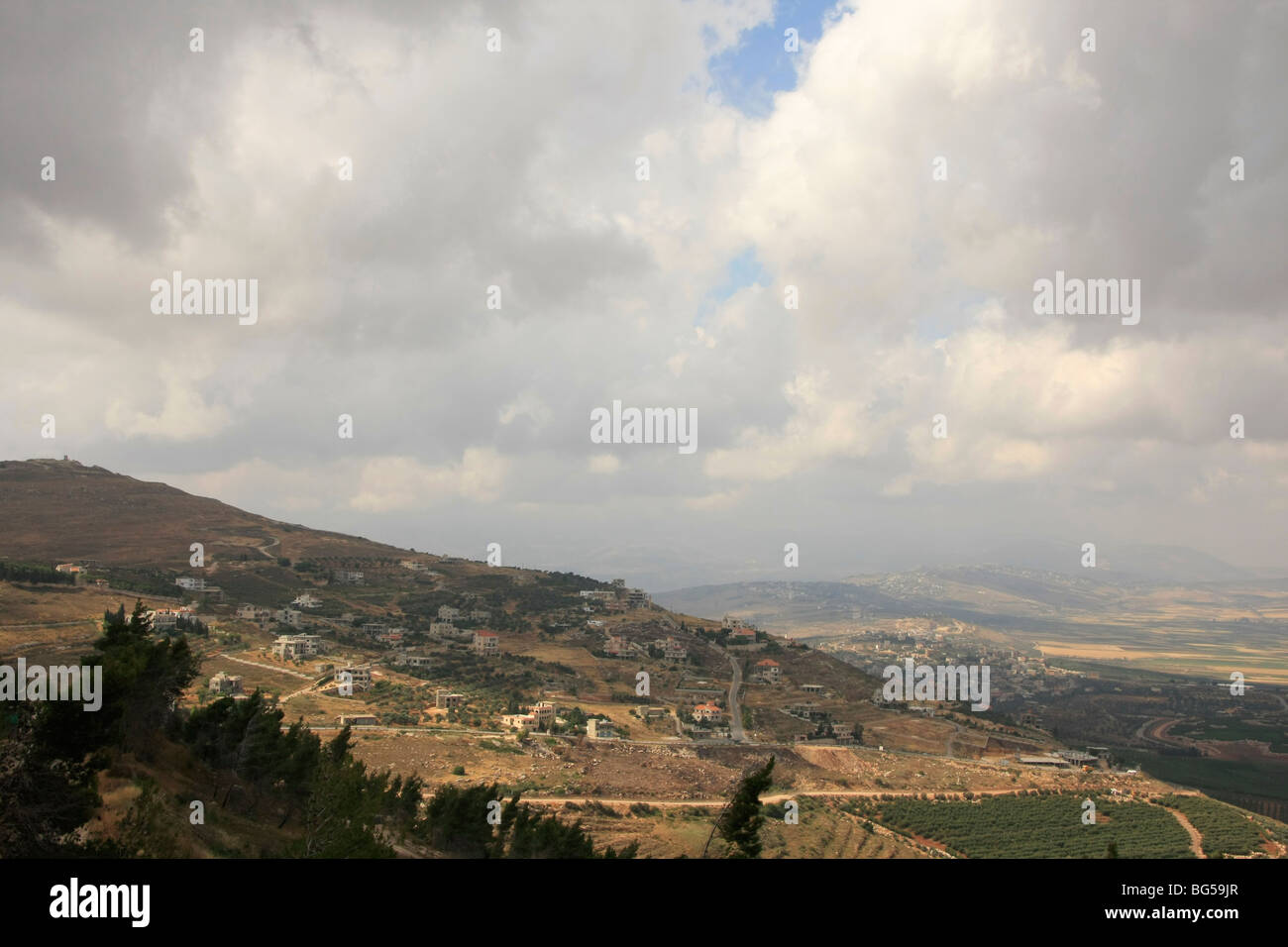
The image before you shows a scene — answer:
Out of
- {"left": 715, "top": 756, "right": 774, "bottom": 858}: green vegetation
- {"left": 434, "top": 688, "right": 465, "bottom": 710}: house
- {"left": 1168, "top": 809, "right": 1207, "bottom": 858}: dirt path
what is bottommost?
{"left": 1168, "top": 809, "right": 1207, "bottom": 858}: dirt path

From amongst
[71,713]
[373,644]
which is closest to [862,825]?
[71,713]

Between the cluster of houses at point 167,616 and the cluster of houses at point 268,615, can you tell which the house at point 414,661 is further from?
the cluster of houses at point 167,616

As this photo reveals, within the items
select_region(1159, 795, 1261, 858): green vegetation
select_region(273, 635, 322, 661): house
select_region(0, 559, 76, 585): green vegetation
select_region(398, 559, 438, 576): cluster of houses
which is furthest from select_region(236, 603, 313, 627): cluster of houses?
select_region(1159, 795, 1261, 858): green vegetation

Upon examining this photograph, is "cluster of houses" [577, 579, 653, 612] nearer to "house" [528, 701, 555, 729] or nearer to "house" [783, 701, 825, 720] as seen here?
"house" [783, 701, 825, 720]

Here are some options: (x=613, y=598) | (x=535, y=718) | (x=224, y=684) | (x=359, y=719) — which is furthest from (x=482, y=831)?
(x=613, y=598)

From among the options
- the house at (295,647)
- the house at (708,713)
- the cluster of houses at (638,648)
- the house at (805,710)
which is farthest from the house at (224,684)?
the house at (805,710)
